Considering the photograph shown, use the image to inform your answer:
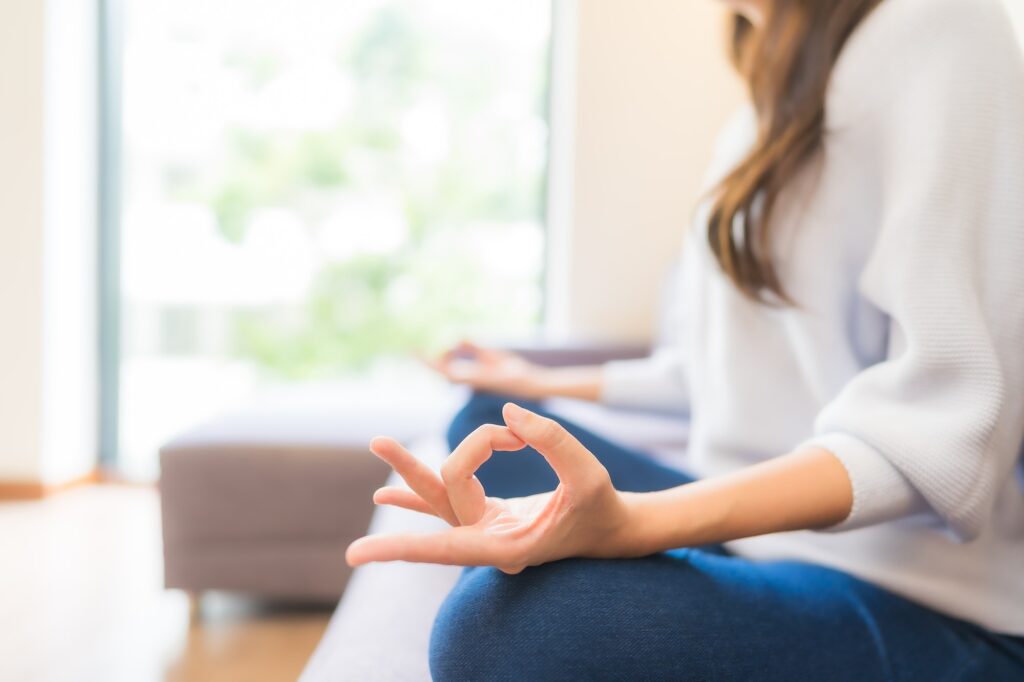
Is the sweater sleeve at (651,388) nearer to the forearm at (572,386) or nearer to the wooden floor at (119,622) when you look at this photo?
the forearm at (572,386)

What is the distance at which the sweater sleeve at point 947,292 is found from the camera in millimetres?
705

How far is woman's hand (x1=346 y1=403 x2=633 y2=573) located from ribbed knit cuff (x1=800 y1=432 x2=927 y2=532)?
0.64 ft

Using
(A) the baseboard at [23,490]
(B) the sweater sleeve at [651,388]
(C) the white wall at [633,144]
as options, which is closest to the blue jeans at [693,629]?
(B) the sweater sleeve at [651,388]

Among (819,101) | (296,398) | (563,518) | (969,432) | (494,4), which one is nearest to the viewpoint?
(563,518)

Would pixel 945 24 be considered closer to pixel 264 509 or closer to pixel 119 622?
pixel 264 509

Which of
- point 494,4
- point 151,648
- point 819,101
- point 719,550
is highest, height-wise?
point 494,4

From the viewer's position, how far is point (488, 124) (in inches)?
138

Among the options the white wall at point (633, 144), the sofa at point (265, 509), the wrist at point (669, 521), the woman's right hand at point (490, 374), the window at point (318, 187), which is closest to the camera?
the wrist at point (669, 521)

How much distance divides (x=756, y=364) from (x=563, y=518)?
1.46 feet

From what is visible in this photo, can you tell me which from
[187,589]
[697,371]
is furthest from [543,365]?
[697,371]

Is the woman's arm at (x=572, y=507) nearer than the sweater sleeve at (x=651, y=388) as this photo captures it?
Yes

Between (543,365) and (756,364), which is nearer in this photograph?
(756,364)

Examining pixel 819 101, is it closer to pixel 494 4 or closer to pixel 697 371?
pixel 697 371

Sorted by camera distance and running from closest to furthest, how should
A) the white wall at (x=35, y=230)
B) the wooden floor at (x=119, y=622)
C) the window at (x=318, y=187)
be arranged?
the wooden floor at (x=119, y=622)
the white wall at (x=35, y=230)
the window at (x=318, y=187)
